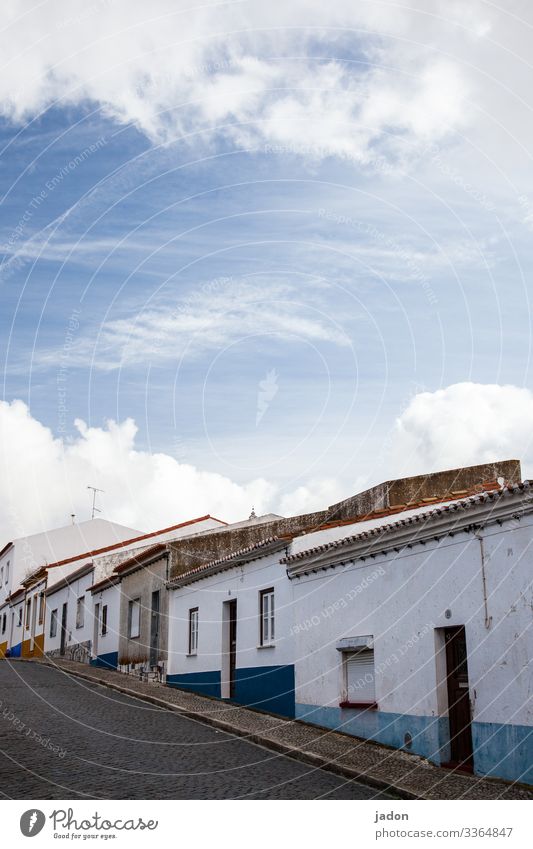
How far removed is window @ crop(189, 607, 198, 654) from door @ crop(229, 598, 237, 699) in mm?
2090

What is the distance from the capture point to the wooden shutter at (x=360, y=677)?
14.4m

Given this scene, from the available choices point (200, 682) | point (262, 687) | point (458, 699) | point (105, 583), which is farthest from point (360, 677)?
point (105, 583)

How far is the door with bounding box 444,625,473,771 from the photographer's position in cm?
1177

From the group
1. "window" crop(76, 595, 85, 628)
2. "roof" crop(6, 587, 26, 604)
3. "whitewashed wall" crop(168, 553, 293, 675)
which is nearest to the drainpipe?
"whitewashed wall" crop(168, 553, 293, 675)

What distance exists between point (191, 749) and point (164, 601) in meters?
12.3

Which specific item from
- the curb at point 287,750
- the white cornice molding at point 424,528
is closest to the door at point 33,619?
the curb at point 287,750

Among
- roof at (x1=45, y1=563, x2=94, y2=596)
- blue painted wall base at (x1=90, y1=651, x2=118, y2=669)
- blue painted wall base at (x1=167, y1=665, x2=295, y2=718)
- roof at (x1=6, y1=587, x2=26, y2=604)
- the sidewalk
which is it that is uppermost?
roof at (x1=6, y1=587, x2=26, y2=604)

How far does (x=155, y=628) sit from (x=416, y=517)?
47.1 feet

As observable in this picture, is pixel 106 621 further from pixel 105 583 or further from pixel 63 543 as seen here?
pixel 63 543

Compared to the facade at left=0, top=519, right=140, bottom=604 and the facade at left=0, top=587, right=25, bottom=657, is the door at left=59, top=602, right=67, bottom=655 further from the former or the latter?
the facade at left=0, top=587, right=25, bottom=657

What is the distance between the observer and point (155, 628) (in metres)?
25.3

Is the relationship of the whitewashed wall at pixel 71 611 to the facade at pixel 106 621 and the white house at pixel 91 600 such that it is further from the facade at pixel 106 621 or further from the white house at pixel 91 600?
→ the facade at pixel 106 621
